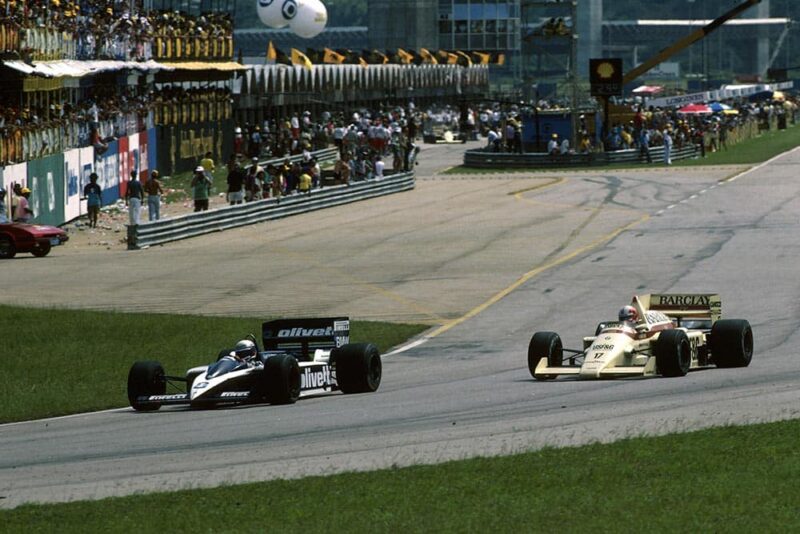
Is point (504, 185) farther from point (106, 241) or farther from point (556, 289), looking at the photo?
point (556, 289)

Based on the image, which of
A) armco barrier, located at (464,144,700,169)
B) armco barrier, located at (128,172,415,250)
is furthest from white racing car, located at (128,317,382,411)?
armco barrier, located at (464,144,700,169)

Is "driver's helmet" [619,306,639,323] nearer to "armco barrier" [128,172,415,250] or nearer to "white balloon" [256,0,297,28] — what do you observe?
"armco barrier" [128,172,415,250]

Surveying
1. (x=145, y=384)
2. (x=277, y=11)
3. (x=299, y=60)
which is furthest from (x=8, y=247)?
(x=299, y=60)

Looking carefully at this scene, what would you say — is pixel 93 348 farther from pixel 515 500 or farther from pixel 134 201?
pixel 134 201

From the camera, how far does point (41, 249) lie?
3616cm

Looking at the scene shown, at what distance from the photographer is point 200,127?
61000 millimetres

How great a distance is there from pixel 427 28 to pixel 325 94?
50352 mm

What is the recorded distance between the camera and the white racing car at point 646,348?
Answer: 1792 centimetres

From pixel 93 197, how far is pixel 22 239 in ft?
19.5

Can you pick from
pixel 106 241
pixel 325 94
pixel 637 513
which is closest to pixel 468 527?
pixel 637 513

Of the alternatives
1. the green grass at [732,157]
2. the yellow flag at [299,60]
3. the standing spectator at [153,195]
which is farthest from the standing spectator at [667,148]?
the standing spectator at [153,195]

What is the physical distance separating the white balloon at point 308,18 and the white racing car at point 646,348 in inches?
1671

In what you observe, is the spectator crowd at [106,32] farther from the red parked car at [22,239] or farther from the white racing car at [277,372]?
the white racing car at [277,372]

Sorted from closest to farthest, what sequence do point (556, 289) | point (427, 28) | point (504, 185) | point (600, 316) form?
point (600, 316)
point (556, 289)
point (504, 185)
point (427, 28)
